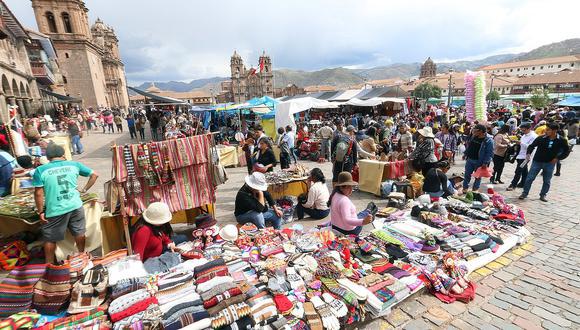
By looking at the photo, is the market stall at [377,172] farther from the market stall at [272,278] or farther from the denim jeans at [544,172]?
the denim jeans at [544,172]

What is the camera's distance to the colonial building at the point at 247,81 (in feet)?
261

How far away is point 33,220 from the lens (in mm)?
3672

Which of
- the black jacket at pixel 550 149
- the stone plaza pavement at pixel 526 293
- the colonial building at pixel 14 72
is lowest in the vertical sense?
the stone plaza pavement at pixel 526 293

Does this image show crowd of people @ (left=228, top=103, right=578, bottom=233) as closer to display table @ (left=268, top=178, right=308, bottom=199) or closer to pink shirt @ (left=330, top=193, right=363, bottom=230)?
pink shirt @ (left=330, top=193, right=363, bottom=230)

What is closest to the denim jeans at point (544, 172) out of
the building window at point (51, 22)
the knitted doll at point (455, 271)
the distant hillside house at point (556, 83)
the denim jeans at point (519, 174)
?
the denim jeans at point (519, 174)

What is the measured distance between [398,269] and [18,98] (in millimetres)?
24840

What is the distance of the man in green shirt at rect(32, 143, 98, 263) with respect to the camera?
11.3 feet

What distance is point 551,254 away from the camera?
4102 millimetres

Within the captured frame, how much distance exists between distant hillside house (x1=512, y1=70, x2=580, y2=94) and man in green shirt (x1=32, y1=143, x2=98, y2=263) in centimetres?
6891

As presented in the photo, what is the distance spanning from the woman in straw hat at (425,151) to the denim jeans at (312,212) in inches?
97.9

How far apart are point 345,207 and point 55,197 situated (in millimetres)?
3812

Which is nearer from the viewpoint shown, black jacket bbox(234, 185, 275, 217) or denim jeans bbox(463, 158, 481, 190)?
black jacket bbox(234, 185, 275, 217)

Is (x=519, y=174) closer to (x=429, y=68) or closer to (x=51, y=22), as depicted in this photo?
(x=51, y=22)

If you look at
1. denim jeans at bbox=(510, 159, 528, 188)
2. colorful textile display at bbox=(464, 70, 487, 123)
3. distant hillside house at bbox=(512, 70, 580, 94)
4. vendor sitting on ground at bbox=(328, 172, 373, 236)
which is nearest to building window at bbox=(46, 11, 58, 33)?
colorful textile display at bbox=(464, 70, 487, 123)
